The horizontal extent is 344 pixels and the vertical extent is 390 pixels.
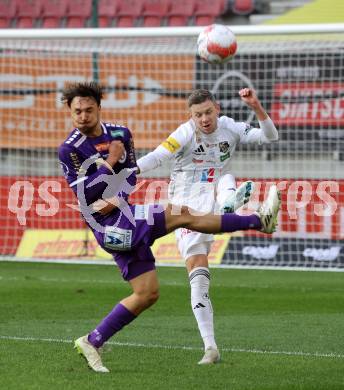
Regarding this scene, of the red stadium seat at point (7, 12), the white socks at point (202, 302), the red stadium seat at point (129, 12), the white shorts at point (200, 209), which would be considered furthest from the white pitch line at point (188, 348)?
the red stadium seat at point (7, 12)

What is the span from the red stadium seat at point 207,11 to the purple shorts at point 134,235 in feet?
55.9

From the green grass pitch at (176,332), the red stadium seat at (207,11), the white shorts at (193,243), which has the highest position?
the red stadium seat at (207,11)

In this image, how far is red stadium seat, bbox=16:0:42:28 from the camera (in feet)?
87.2

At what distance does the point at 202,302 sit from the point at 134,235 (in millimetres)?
1249

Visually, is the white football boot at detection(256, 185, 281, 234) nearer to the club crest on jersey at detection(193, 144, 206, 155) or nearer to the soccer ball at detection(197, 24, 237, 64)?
the club crest on jersey at detection(193, 144, 206, 155)

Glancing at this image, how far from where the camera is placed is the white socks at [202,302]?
8.44m

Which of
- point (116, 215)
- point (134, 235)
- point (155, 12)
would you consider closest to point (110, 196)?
point (116, 215)

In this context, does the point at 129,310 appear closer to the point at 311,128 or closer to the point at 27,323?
the point at 27,323

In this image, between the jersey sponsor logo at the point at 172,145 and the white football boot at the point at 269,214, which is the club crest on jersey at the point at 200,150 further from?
the white football boot at the point at 269,214

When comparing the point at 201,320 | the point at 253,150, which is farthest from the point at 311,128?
the point at 201,320

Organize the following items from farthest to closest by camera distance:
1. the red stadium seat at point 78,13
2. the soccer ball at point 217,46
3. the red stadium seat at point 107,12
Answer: the red stadium seat at point 78,13, the red stadium seat at point 107,12, the soccer ball at point 217,46

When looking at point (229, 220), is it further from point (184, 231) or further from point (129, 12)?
point (129, 12)

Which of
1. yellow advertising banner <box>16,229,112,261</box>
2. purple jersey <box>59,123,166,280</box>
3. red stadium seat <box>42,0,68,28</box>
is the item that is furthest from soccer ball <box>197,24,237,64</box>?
red stadium seat <box>42,0,68,28</box>

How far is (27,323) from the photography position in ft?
35.0
